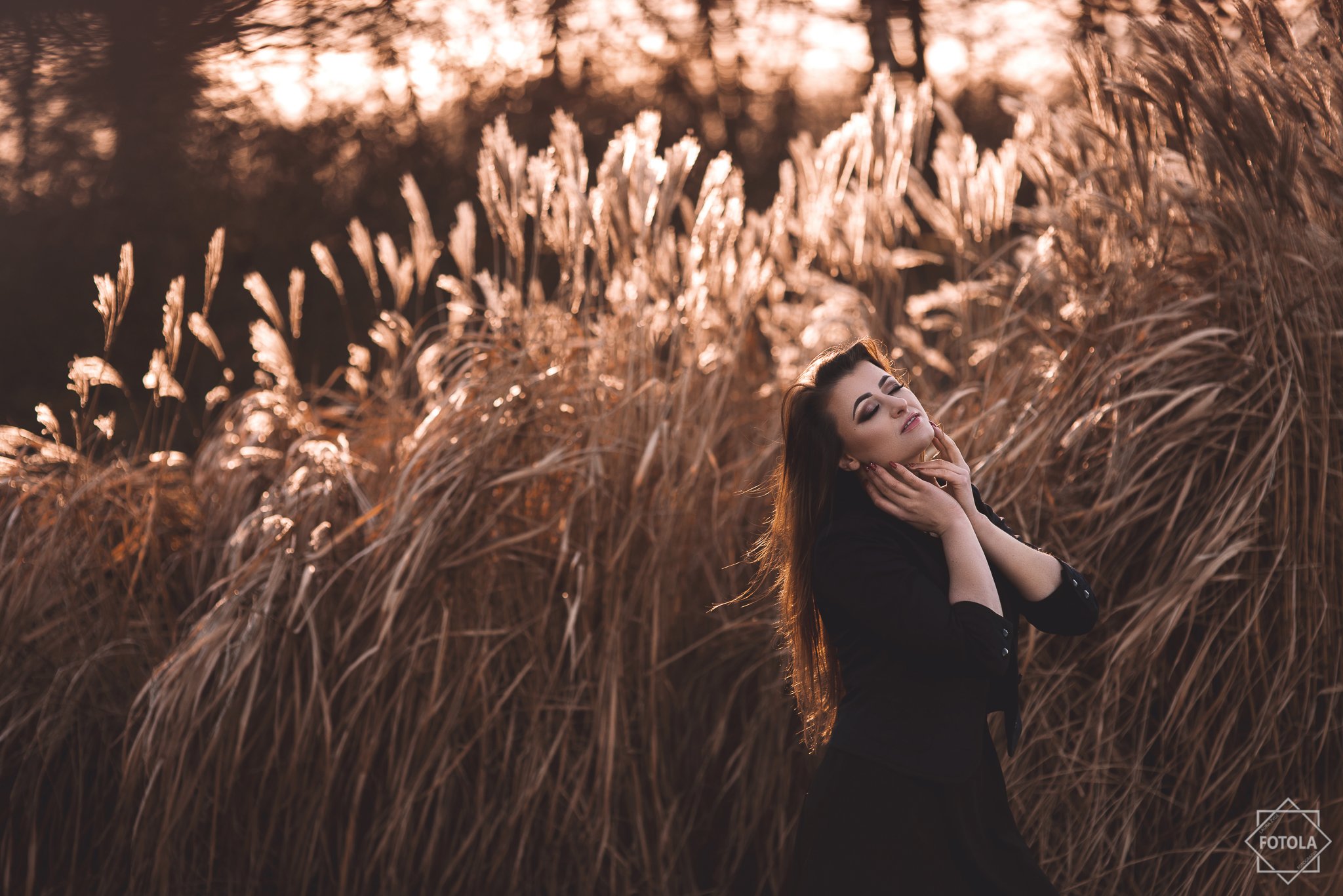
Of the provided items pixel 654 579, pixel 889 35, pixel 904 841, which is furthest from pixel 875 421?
pixel 889 35

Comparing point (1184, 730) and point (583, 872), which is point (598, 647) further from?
point (1184, 730)

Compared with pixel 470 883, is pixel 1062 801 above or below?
above

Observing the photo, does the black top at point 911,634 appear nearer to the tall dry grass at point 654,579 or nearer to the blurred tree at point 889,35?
the tall dry grass at point 654,579

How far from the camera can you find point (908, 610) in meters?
1.21

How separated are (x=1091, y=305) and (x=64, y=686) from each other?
2.45 meters

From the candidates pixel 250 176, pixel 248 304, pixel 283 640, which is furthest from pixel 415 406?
pixel 250 176

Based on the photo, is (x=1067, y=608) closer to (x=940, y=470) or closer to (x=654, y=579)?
(x=940, y=470)

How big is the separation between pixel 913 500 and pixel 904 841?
1.39ft

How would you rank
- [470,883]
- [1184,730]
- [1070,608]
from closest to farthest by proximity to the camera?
[1070,608], [1184,730], [470,883]

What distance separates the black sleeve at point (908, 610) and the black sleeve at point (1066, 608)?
0.14m

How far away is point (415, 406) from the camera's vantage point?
3084 millimetres

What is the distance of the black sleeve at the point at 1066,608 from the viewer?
4.43ft

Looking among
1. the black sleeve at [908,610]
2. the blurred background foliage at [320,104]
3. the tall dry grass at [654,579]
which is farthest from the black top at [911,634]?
the blurred background foliage at [320,104]

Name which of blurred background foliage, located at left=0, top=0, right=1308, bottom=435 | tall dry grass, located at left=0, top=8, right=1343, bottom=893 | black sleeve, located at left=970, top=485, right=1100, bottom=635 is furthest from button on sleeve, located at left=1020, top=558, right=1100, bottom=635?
blurred background foliage, located at left=0, top=0, right=1308, bottom=435
